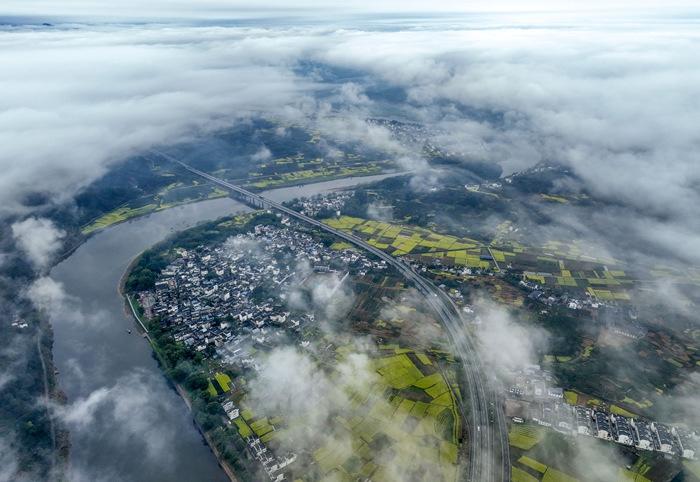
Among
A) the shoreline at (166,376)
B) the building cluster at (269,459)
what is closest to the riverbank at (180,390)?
the shoreline at (166,376)

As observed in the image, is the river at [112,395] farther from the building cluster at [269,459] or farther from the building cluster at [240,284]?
the building cluster at [240,284]

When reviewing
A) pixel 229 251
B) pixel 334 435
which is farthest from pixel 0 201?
pixel 334 435

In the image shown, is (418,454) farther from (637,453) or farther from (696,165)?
(696,165)

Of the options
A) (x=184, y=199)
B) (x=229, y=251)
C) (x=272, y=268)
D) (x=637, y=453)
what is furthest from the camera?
(x=184, y=199)

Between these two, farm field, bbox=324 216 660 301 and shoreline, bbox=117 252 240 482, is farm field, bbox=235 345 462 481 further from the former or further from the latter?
farm field, bbox=324 216 660 301

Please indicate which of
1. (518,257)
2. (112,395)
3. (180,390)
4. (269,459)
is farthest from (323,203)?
(269,459)

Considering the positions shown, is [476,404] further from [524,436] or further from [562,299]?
[562,299]
